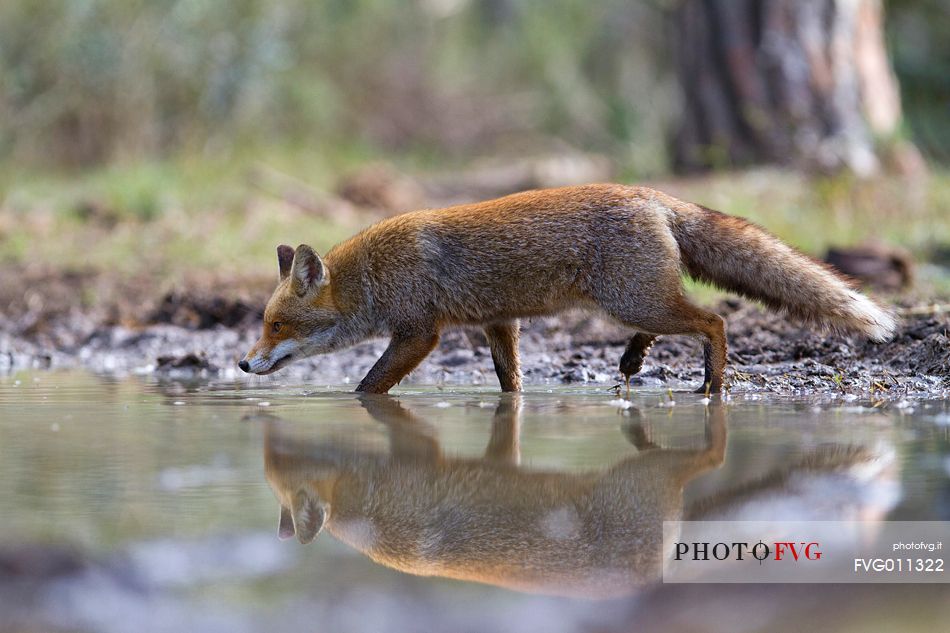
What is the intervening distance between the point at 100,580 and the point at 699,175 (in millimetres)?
11547

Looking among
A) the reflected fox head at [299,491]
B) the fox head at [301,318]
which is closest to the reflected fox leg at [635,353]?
the fox head at [301,318]

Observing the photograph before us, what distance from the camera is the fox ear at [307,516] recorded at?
10.8ft

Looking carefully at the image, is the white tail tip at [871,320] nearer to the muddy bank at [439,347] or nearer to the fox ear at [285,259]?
the muddy bank at [439,347]

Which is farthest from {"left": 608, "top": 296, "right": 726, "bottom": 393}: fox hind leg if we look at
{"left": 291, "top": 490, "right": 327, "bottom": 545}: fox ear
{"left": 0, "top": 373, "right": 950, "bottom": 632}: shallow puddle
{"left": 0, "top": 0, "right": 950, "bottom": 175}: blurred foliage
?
{"left": 0, "top": 0, "right": 950, "bottom": 175}: blurred foliage

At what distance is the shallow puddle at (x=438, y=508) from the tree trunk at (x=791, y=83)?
8.08 meters

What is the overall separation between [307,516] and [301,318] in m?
3.46

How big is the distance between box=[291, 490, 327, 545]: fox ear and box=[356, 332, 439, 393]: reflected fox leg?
Result: 8.68ft

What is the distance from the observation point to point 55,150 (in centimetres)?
1694

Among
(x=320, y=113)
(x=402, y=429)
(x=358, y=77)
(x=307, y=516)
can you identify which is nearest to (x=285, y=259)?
(x=402, y=429)

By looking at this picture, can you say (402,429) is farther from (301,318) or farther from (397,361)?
(301,318)

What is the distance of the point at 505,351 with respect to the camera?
21.8 ft

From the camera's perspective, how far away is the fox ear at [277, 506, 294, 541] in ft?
10.7

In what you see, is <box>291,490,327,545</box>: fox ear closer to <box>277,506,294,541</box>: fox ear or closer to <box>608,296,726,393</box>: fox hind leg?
<box>277,506,294,541</box>: fox ear

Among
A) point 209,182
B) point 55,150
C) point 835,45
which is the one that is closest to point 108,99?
point 55,150
